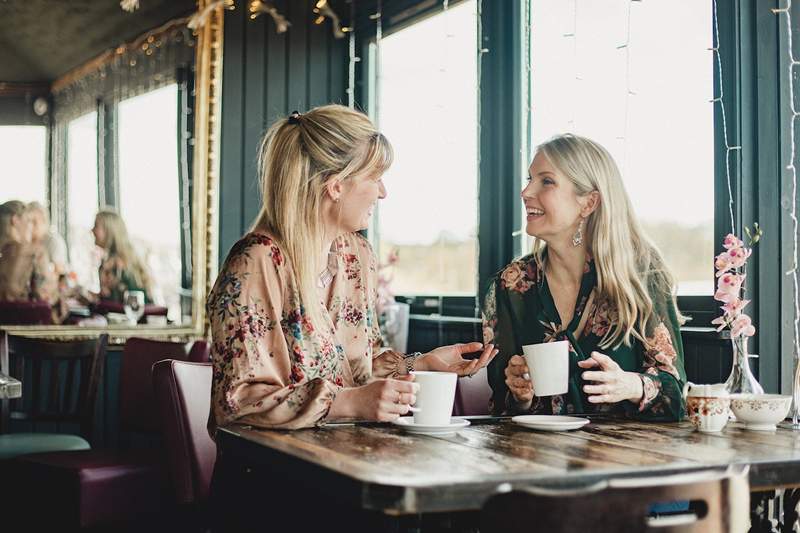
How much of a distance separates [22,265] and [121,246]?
1.56ft

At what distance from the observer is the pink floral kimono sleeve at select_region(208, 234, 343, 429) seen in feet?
6.04

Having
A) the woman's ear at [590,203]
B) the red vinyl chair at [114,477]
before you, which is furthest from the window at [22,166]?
the woman's ear at [590,203]

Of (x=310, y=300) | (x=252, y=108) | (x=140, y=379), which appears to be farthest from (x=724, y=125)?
(x=252, y=108)

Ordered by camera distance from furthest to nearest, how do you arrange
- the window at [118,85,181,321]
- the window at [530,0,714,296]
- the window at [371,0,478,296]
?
the window at [118,85,181,321]
the window at [371,0,478,296]
the window at [530,0,714,296]

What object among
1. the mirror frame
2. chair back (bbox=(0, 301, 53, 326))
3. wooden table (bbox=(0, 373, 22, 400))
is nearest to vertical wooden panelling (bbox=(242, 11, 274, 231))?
the mirror frame

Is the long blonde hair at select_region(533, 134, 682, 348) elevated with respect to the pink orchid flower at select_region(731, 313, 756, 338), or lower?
elevated

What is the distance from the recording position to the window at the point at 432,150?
419 cm

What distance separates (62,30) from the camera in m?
4.50

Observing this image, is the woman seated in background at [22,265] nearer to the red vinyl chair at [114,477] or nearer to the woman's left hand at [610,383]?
the red vinyl chair at [114,477]

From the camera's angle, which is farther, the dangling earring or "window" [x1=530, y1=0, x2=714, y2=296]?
"window" [x1=530, y1=0, x2=714, y2=296]

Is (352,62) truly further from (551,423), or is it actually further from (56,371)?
(551,423)

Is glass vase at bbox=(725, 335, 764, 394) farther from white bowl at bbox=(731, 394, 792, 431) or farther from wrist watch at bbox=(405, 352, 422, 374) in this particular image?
wrist watch at bbox=(405, 352, 422, 374)

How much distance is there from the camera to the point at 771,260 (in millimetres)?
2621

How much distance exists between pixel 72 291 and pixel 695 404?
327cm
